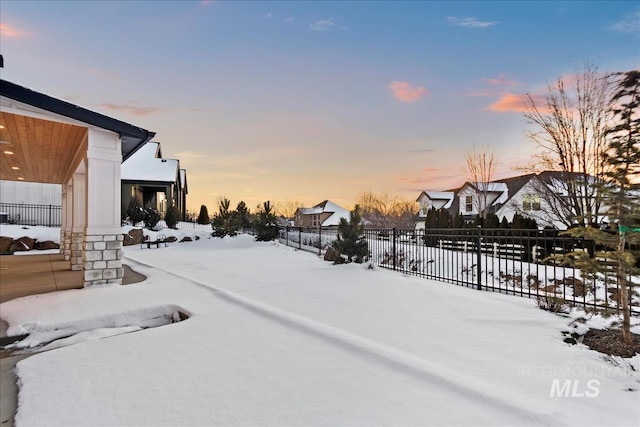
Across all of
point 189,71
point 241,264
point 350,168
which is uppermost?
point 189,71

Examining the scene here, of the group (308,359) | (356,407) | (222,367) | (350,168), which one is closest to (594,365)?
(356,407)

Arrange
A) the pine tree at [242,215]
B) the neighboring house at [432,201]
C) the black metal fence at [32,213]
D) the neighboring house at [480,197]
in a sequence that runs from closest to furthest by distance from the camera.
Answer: the black metal fence at [32,213] → the pine tree at [242,215] → the neighboring house at [480,197] → the neighboring house at [432,201]

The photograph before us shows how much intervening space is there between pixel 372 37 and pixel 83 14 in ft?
26.2

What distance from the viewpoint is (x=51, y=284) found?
7.01 meters

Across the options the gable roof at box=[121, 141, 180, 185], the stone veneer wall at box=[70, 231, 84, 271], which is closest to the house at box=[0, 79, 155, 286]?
the stone veneer wall at box=[70, 231, 84, 271]

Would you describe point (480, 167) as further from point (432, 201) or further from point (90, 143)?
point (90, 143)

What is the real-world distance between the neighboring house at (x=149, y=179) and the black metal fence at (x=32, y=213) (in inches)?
148

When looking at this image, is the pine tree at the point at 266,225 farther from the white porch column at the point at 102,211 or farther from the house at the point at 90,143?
the white porch column at the point at 102,211

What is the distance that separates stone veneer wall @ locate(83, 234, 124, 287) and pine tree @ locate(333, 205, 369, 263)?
18.1ft

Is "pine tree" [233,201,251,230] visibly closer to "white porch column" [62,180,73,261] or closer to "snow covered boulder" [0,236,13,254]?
"snow covered boulder" [0,236,13,254]

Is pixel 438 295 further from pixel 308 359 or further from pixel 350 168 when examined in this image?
pixel 350 168

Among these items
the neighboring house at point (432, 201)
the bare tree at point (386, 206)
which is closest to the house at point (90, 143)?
the neighboring house at point (432, 201)

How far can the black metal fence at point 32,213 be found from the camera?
18875 millimetres

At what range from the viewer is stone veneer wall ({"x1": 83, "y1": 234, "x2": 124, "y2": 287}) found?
627 cm
